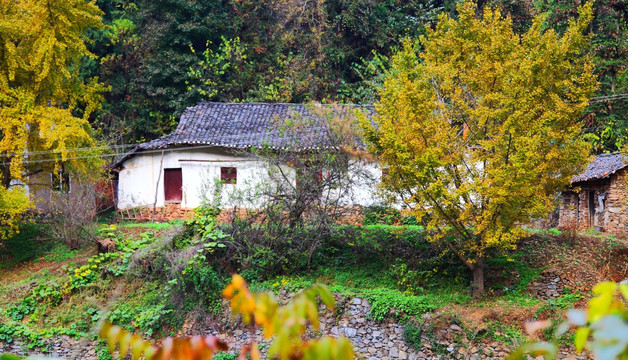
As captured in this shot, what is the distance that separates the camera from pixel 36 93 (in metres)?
15.6

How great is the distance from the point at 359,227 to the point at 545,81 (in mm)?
5881

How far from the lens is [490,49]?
40.1 feet

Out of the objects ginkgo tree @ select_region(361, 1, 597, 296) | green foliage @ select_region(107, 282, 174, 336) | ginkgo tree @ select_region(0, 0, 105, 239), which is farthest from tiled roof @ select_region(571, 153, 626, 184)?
ginkgo tree @ select_region(0, 0, 105, 239)

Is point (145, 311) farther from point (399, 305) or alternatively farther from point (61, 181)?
point (399, 305)

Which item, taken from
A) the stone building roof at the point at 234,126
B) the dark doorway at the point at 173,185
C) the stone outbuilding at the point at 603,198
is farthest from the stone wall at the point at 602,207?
the dark doorway at the point at 173,185

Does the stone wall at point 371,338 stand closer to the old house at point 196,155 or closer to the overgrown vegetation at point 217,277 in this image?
the overgrown vegetation at point 217,277

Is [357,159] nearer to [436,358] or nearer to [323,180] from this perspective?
[323,180]

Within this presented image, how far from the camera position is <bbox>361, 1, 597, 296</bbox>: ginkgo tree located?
1141 centimetres

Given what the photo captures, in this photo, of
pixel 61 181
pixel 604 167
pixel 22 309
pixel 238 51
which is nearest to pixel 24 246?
pixel 61 181

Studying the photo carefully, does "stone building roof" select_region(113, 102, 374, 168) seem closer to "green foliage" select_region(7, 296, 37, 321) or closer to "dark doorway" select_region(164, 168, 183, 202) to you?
"dark doorway" select_region(164, 168, 183, 202)

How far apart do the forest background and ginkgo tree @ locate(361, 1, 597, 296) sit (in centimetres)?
1140

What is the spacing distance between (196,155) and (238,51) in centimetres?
741

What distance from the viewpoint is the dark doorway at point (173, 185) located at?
2030 cm

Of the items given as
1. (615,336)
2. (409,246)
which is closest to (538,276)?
(409,246)
